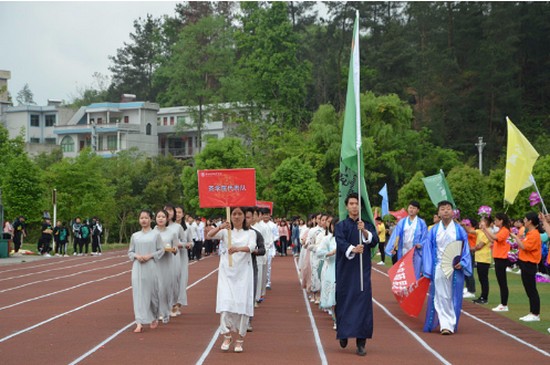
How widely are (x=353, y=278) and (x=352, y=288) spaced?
0.44 feet

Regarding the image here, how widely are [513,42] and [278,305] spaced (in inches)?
1885

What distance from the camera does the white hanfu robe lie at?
11.7 metres

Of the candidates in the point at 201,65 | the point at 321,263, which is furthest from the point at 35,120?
the point at 321,263

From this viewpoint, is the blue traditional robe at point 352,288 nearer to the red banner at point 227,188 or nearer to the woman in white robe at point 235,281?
the woman in white robe at point 235,281

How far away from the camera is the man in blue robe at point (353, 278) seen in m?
11.2

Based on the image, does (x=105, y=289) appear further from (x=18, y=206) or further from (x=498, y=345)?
(x=18, y=206)

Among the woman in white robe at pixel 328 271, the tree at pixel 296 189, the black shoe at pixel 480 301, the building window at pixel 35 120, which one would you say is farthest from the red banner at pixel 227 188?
the building window at pixel 35 120

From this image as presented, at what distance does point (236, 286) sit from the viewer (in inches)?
464

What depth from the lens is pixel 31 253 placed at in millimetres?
41469

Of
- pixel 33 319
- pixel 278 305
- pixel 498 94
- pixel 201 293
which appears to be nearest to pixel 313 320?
pixel 278 305

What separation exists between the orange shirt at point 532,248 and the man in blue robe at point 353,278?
14.4 feet

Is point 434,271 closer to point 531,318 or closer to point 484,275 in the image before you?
point 531,318

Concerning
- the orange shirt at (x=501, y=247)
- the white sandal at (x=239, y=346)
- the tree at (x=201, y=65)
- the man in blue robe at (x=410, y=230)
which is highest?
the tree at (x=201, y=65)

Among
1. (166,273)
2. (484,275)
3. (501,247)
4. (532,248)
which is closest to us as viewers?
(166,273)
